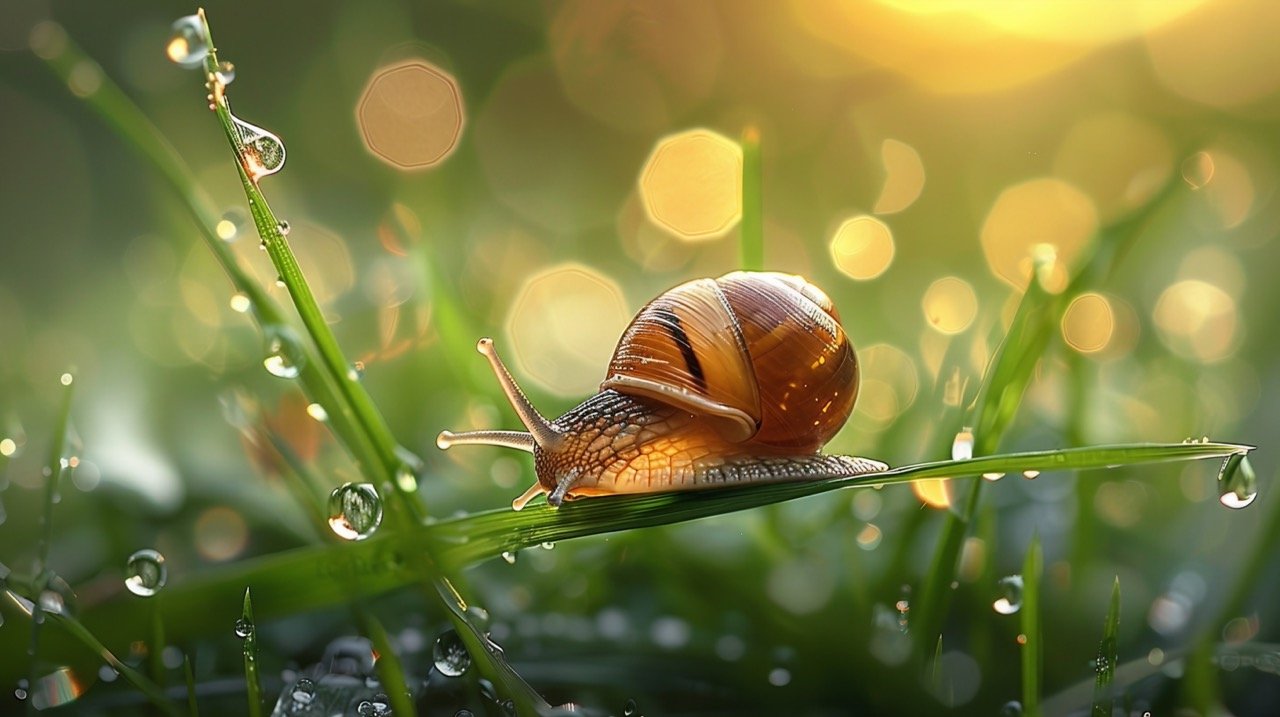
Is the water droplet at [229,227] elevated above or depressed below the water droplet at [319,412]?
above

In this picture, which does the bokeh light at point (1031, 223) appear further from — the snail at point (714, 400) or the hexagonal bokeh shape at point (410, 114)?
the hexagonal bokeh shape at point (410, 114)

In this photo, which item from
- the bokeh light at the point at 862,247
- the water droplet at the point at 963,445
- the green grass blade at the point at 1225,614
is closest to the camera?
the green grass blade at the point at 1225,614

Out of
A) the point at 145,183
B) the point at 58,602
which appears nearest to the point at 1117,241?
the point at 58,602

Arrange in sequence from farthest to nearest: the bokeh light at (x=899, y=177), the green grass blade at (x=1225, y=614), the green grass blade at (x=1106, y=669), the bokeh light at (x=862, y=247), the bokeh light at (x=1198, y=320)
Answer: the bokeh light at (x=899, y=177), the bokeh light at (x=862, y=247), the bokeh light at (x=1198, y=320), the green grass blade at (x=1225, y=614), the green grass blade at (x=1106, y=669)

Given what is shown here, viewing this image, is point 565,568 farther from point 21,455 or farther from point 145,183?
point 145,183

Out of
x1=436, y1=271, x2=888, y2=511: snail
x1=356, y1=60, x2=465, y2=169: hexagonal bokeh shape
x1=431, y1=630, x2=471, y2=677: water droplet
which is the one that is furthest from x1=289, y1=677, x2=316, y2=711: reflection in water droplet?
x1=356, y1=60, x2=465, y2=169: hexagonal bokeh shape

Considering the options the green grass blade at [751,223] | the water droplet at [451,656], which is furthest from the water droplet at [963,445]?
the water droplet at [451,656]
